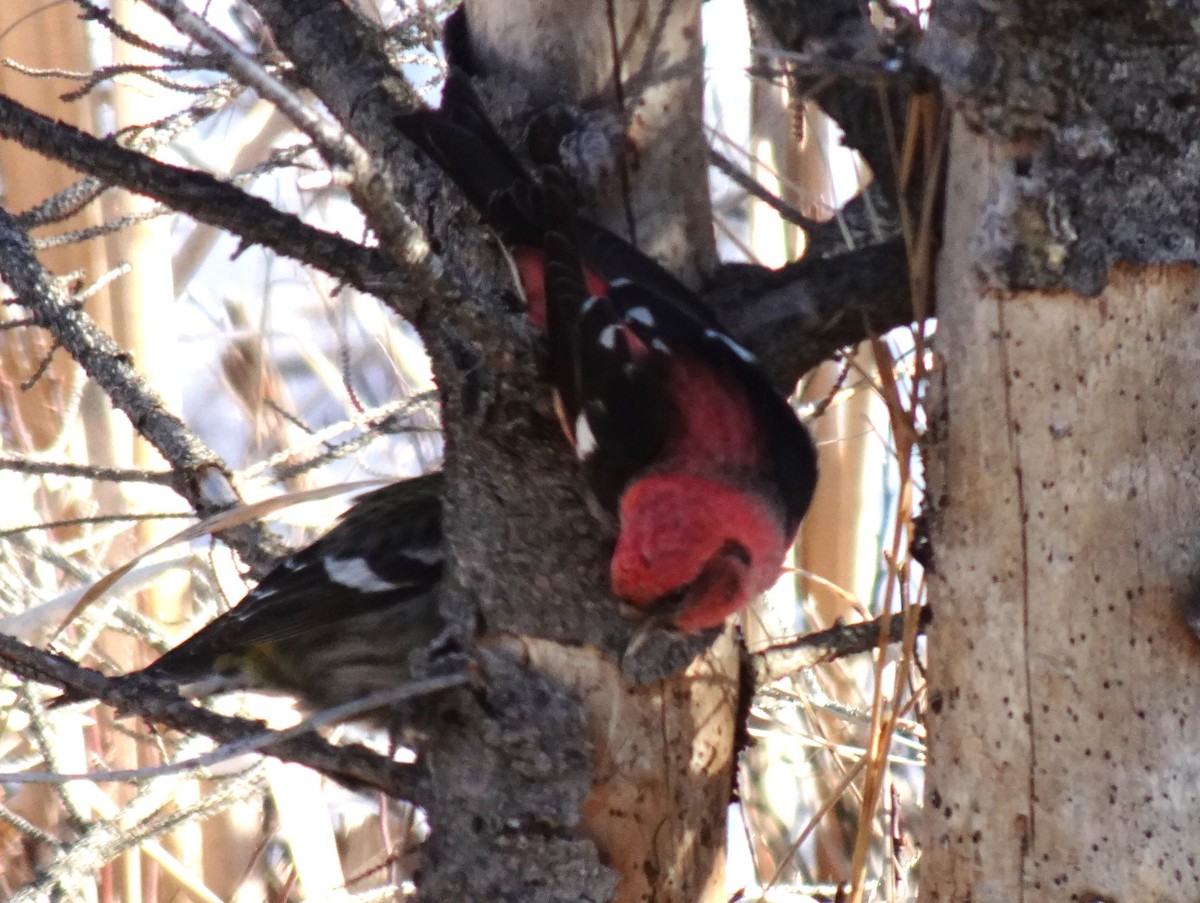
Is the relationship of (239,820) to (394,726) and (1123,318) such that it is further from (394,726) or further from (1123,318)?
(1123,318)

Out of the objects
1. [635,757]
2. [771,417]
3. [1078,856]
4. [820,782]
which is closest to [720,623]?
[635,757]

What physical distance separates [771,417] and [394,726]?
2.23 ft

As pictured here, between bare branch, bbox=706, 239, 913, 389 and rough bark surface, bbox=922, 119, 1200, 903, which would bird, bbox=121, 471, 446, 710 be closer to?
bare branch, bbox=706, 239, 913, 389

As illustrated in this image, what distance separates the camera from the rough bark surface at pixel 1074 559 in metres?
1.29

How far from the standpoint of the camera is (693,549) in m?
1.78

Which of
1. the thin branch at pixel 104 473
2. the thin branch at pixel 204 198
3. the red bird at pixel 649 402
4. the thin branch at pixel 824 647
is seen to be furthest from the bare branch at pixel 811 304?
the thin branch at pixel 104 473

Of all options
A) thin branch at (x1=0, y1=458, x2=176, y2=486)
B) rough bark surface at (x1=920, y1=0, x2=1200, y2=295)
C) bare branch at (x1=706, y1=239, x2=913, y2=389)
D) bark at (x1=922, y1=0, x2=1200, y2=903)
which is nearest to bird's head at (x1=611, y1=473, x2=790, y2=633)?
bare branch at (x1=706, y1=239, x2=913, y2=389)

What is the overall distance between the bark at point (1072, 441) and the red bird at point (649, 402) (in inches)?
15.6

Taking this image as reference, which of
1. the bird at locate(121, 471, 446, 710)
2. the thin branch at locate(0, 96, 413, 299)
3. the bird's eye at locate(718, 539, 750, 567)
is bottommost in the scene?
the bird at locate(121, 471, 446, 710)

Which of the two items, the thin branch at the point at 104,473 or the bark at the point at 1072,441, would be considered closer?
the bark at the point at 1072,441

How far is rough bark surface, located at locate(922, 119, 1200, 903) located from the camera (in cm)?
129

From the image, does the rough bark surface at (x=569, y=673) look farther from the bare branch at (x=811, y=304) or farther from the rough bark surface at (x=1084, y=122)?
the rough bark surface at (x=1084, y=122)

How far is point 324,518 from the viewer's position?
3.00 meters

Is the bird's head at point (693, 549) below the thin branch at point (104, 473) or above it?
below
